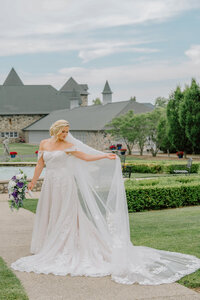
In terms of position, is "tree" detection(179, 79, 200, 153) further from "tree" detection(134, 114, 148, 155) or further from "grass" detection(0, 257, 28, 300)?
"grass" detection(0, 257, 28, 300)

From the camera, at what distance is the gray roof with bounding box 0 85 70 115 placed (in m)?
61.0

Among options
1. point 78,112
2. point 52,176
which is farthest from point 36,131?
point 52,176

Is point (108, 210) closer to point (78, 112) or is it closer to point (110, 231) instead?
point (110, 231)

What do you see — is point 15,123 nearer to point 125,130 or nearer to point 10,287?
point 125,130

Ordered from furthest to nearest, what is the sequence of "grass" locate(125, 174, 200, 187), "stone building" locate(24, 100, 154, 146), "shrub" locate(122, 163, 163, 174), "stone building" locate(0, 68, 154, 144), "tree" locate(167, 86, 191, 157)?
"stone building" locate(0, 68, 154, 144)
"stone building" locate(24, 100, 154, 146)
"tree" locate(167, 86, 191, 157)
"shrub" locate(122, 163, 163, 174)
"grass" locate(125, 174, 200, 187)

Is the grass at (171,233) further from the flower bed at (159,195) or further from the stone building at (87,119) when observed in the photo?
the stone building at (87,119)

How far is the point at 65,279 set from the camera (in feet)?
16.9

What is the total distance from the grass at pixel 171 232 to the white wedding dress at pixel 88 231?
0.36 metres

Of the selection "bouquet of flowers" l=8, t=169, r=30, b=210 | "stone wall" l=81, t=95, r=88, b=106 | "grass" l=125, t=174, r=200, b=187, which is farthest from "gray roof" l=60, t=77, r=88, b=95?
"bouquet of flowers" l=8, t=169, r=30, b=210

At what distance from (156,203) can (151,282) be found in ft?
21.1

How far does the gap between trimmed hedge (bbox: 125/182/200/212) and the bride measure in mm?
4716

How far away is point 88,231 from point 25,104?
57637 millimetres

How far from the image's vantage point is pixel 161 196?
11.3 metres

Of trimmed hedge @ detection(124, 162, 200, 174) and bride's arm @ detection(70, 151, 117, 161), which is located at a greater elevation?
bride's arm @ detection(70, 151, 117, 161)
